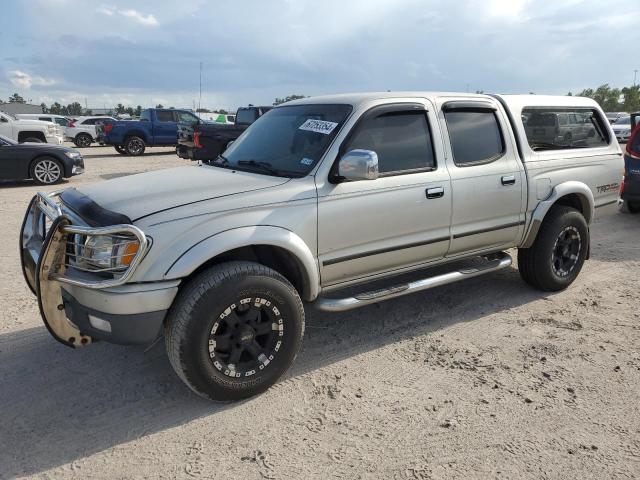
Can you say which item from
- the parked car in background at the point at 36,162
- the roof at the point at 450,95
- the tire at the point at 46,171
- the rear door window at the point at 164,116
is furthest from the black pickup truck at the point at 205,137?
the roof at the point at 450,95

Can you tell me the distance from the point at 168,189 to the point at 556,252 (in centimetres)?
369

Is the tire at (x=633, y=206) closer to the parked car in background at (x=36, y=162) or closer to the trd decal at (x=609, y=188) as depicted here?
the trd decal at (x=609, y=188)

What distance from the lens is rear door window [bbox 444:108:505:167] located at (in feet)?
13.8

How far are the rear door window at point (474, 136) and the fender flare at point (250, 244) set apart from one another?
1.59m

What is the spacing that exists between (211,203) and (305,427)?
142cm

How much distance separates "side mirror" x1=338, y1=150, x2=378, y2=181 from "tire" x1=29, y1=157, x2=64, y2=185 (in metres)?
10.4

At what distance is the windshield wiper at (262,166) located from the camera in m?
3.66

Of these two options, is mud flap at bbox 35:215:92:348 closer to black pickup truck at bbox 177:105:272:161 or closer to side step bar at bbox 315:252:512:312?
side step bar at bbox 315:252:512:312

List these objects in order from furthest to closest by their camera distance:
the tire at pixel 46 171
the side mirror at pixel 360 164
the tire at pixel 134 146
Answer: the tire at pixel 134 146, the tire at pixel 46 171, the side mirror at pixel 360 164

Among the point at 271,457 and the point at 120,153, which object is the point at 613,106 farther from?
the point at 271,457

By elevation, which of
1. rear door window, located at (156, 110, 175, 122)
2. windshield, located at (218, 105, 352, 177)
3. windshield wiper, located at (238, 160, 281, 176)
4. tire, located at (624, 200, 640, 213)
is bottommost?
tire, located at (624, 200, 640, 213)

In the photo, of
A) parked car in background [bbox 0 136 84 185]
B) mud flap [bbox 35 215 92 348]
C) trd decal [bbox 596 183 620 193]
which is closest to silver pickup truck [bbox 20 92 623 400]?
mud flap [bbox 35 215 92 348]

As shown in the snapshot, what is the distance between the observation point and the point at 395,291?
3848 mm

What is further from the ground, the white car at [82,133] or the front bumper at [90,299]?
the white car at [82,133]
